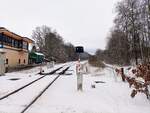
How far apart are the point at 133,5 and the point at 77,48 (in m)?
29.8

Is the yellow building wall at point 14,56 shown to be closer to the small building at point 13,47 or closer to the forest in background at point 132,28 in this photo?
the small building at point 13,47

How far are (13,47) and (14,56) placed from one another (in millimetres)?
1609

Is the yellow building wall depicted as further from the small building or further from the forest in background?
the forest in background

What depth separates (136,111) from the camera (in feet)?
29.1

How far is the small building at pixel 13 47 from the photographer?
1517 inches

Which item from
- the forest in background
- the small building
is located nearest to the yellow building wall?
the small building

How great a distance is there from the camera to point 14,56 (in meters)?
44.3

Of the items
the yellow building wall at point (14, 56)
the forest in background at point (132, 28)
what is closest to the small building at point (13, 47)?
the yellow building wall at point (14, 56)

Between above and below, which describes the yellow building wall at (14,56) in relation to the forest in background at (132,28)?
below

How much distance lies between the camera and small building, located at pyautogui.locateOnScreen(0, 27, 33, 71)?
126ft

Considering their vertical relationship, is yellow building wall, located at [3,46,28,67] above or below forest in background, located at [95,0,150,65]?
below

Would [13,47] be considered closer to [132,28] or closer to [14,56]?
[14,56]

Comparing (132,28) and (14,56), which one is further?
(14,56)

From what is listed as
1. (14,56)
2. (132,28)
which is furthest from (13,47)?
(132,28)
